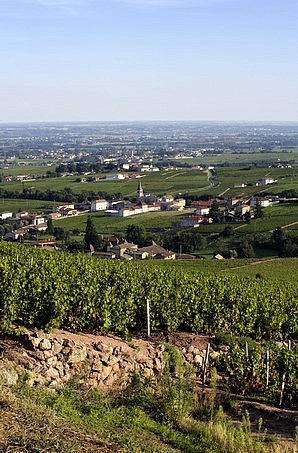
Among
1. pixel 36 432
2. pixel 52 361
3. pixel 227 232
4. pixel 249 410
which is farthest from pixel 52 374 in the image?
pixel 227 232

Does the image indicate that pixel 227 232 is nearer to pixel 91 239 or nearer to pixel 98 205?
pixel 91 239

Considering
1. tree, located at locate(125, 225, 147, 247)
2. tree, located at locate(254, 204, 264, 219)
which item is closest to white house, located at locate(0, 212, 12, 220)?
tree, located at locate(125, 225, 147, 247)

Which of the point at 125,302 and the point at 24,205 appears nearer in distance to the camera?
the point at 125,302

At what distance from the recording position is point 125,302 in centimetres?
1703

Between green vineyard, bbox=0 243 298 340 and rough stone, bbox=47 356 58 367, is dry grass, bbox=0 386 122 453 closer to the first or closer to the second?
rough stone, bbox=47 356 58 367

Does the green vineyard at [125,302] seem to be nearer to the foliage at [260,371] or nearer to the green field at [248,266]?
the foliage at [260,371]

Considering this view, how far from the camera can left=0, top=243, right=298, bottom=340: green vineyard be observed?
14812 mm

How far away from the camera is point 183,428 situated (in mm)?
11125

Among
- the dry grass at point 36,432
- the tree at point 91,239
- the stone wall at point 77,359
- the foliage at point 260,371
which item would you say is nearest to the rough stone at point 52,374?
the stone wall at point 77,359

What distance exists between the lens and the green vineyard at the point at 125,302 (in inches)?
583

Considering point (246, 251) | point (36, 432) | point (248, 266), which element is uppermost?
point (36, 432)

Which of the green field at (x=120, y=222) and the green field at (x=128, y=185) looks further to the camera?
the green field at (x=128, y=185)

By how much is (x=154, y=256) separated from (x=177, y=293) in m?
44.7

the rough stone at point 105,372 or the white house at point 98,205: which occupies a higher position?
the rough stone at point 105,372
